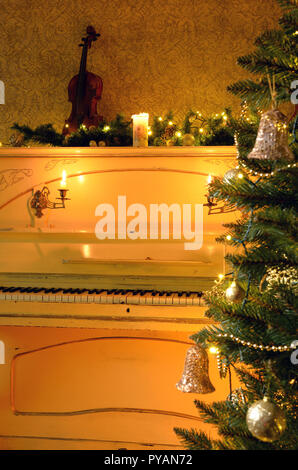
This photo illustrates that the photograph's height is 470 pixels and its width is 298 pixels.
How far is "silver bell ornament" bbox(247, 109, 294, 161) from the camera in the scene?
3.54ft

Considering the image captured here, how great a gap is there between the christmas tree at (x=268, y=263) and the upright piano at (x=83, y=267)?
4.30ft

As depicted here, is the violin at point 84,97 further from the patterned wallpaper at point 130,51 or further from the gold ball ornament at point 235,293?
the gold ball ornament at point 235,293

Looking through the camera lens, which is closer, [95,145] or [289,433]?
[289,433]

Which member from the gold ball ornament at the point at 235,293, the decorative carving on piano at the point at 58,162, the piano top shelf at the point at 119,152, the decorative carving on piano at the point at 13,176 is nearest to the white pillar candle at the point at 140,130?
the piano top shelf at the point at 119,152

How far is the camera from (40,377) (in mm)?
2844

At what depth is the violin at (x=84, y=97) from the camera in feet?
11.0

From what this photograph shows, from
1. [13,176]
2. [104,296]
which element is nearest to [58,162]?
[13,176]

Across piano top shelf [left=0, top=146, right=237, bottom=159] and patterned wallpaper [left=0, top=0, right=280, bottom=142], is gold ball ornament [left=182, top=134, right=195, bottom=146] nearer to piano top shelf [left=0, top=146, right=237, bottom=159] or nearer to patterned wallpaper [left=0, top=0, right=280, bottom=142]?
piano top shelf [left=0, top=146, right=237, bottom=159]

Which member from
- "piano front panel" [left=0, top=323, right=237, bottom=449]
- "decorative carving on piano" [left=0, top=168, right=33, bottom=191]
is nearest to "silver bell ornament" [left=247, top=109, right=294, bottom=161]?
"piano front panel" [left=0, top=323, right=237, bottom=449]

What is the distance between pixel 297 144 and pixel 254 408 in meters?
0.67

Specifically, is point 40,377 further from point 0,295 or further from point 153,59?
point 153,59

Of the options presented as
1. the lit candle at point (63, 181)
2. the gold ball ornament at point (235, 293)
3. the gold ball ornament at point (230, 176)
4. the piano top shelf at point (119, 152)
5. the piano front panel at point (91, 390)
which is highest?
the piano top shelf at point (119, 152)

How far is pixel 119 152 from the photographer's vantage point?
9.20 feet
